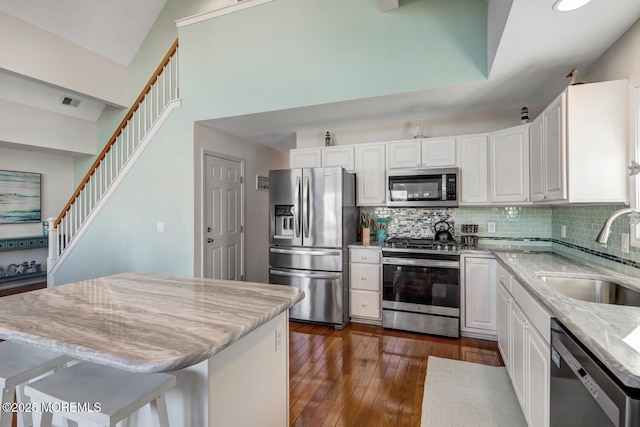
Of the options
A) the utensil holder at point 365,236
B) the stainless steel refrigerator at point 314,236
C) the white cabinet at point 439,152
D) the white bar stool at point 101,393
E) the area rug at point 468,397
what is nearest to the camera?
the white bar stool at point 101,393

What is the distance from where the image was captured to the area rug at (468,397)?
204 cm

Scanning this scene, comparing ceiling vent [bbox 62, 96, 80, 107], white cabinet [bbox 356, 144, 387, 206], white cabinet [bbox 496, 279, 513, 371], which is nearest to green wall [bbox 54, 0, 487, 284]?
white cabinet [bbox 356, 144, 387, 206]

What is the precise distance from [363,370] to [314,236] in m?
1.58

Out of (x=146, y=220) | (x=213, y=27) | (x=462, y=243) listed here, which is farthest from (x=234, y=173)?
(x=462, y=243)

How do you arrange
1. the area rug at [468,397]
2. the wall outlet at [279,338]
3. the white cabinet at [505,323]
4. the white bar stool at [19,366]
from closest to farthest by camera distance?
the white bar stool at [19,366] < the wall outlet at [279,338] < the area rug at [468,397] < the white cabinet at [505,323]

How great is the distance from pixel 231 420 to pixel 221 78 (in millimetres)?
3636

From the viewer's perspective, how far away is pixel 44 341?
1.07m

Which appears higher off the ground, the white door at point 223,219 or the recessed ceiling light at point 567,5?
the recessed ceiling light at point 567,5

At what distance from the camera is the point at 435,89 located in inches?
115

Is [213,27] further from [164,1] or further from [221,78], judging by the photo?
[164,1]

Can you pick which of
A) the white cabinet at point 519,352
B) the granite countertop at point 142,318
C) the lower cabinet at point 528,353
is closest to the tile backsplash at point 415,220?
the lower cabinet at point 528,353

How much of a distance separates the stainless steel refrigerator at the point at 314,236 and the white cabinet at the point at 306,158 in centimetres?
40

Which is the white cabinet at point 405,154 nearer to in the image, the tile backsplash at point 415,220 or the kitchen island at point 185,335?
the tile backsplash at point 415,220

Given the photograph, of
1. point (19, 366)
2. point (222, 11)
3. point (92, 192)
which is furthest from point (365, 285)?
point (92, 192)
